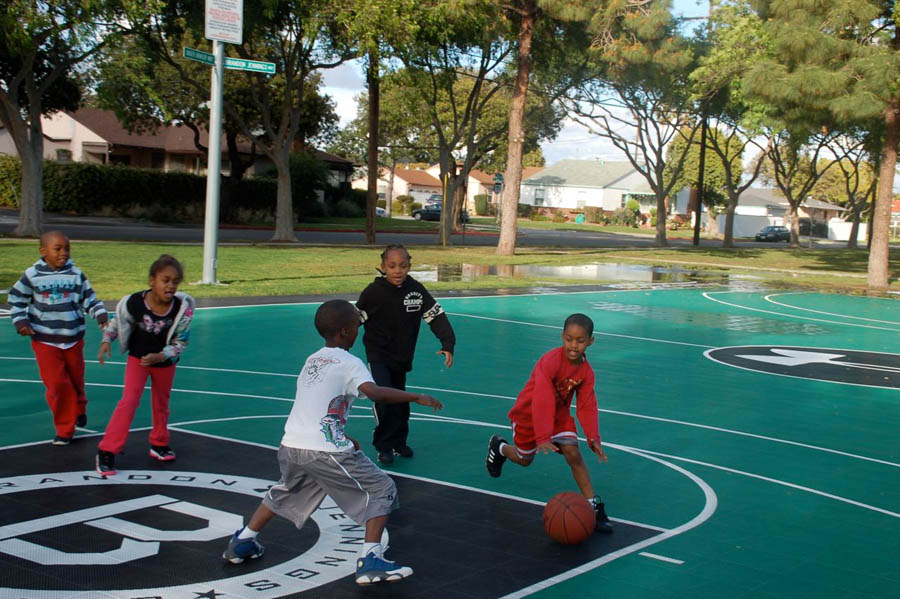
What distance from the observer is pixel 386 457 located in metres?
7.61

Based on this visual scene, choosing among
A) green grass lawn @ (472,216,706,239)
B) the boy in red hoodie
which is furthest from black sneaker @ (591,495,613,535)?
green grass lawn @ (472,216,706,239)

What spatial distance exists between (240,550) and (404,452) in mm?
2753

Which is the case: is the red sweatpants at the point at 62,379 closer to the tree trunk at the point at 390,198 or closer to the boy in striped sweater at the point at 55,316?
the boy in striped sweater at the point at 55,316

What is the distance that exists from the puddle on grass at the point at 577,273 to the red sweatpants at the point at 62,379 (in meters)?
16.0

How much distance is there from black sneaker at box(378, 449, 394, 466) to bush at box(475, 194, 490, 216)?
98165mm

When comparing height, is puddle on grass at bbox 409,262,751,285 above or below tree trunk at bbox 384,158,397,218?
below

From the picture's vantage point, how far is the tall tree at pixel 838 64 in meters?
24.8

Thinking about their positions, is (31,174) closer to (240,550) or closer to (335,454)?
(240,550)

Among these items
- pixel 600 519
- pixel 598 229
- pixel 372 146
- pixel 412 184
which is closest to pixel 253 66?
pixel 600 519

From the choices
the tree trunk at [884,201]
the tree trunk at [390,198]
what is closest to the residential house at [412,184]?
the tree trunk at [390,198]

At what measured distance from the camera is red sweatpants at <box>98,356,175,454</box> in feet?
22.4

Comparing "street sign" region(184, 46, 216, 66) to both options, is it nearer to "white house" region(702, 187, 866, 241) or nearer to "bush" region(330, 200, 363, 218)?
"bush" region(330, 200, 363, 218)

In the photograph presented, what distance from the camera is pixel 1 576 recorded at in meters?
4.91

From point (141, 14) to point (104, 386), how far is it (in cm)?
1806
